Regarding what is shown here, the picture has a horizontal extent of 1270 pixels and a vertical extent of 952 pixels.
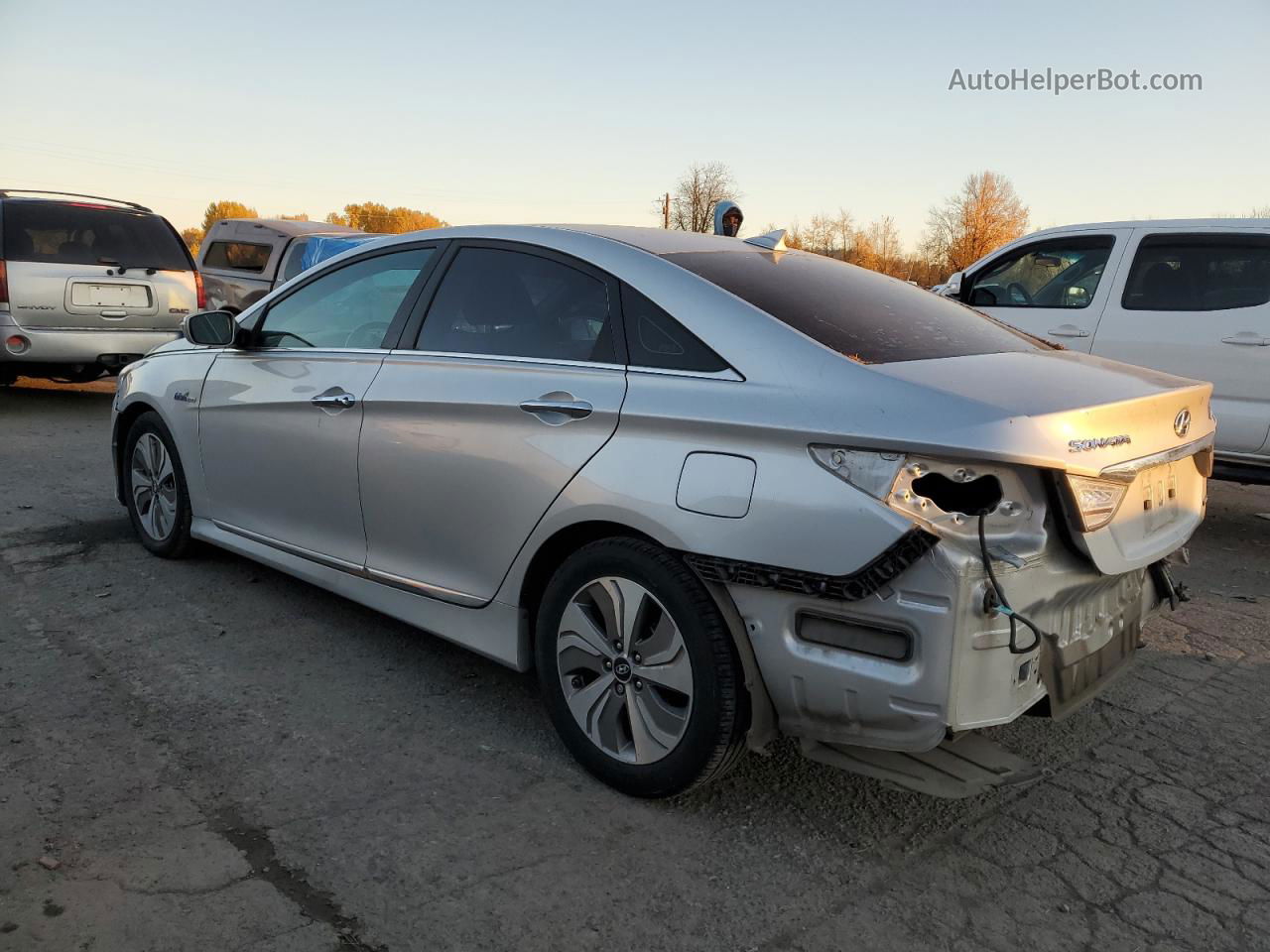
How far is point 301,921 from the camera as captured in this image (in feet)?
7.52

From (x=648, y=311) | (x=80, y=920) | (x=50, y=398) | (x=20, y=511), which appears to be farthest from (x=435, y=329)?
(x=50, y=398)

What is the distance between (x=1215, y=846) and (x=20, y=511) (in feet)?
19.0

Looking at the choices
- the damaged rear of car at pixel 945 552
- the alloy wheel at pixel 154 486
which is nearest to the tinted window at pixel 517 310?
the damaged rear of car at pixel 945 552

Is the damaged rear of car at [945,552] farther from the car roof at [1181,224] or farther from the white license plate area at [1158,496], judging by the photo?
the car roof at [1181,224]

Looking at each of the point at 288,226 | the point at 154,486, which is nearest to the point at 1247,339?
the point at 154,486

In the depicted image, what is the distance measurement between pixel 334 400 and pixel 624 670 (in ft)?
5.23

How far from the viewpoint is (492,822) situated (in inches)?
108

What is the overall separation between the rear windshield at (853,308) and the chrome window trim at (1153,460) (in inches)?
21.6

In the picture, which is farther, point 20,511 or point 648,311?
point 20,511

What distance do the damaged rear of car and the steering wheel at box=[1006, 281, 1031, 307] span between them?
4651mm

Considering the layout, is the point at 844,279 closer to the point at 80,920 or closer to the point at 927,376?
the point at 927,376

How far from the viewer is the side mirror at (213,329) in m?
4.29

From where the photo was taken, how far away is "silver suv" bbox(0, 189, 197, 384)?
8.64 m

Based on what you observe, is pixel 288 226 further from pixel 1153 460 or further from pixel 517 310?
pixel 1153 460
